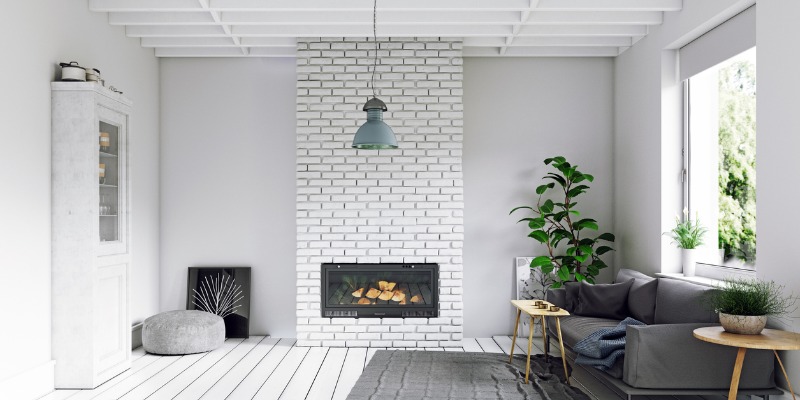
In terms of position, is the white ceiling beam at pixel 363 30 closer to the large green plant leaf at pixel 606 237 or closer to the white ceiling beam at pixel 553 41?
the white ceiling beam at pixel 553 41

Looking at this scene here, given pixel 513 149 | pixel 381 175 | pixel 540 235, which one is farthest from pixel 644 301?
pixel 381 175

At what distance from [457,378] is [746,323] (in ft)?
6.85

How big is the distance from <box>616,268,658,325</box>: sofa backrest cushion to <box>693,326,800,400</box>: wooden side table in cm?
130

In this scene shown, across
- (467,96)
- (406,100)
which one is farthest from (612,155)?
(406,100)

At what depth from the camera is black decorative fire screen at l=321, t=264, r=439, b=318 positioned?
21.5 ft

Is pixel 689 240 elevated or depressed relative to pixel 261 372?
elevated

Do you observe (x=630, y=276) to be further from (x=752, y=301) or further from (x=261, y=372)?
(x=261, y=372)

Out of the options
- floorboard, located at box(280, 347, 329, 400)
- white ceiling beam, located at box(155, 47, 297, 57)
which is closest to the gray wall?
white ceiling beam, located at box(155, 47, 297, 57)

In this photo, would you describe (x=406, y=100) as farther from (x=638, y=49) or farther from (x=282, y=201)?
(x=638, y=49)

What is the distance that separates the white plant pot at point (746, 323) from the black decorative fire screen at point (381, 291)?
3093 mm

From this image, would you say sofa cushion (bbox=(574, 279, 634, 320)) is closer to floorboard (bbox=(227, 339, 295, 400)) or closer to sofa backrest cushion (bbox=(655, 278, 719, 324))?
sofa backrest cushion (bbox=(655, 278, 719, 324))

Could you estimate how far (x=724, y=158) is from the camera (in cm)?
537

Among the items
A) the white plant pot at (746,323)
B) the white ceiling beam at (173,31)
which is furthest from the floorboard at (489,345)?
the white ceiling beam at (173,31)

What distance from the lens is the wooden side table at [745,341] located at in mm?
3551
